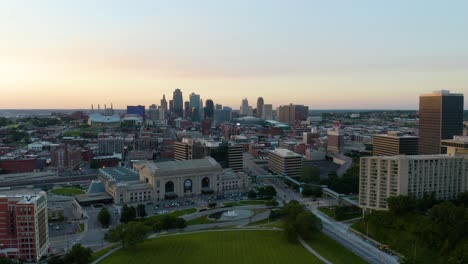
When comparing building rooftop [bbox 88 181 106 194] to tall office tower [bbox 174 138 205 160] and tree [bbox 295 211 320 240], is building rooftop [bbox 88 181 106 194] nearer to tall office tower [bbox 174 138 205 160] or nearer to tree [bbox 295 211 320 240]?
tall office tower [bbox 174 138 205 160]

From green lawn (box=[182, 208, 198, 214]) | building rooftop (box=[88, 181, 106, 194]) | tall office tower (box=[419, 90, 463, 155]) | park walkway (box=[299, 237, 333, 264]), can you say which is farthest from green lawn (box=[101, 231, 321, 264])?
tall office tower (box=[419, 90, 463, 155])

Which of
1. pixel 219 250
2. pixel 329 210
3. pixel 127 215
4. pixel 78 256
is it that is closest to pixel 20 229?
pixel 78 256

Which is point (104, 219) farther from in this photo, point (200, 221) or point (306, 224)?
point (306, 224)

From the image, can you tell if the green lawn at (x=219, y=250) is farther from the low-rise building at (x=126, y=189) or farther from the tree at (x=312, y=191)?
the tree at (x=312, y=191)

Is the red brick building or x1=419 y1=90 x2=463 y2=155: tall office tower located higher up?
→ x1=419 y1=90 x2=463 y2=155: tall office tower

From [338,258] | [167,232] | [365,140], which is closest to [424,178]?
[338,258]
